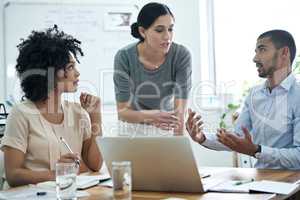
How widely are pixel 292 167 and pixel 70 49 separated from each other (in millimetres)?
1208

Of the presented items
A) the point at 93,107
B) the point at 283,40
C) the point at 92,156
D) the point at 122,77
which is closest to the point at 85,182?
the point at 92,156

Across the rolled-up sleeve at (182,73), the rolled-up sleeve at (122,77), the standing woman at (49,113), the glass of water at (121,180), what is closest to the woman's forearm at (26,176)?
the standing woman at (49,113)

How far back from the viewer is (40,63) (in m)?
2.18

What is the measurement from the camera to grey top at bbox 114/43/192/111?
2576 millimetres

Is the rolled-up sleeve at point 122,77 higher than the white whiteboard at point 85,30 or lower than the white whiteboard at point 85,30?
lower

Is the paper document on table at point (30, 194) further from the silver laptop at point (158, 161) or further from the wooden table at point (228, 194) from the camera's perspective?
the silver laptop at point (158, 161)

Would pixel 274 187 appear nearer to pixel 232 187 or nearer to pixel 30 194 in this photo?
pixel 232 187

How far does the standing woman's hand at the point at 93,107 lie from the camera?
7.43ft

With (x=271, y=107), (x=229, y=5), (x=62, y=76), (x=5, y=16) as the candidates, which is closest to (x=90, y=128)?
(x=62, y=76)

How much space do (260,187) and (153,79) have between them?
1226 mm

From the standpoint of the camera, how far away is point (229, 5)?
411 centimetres

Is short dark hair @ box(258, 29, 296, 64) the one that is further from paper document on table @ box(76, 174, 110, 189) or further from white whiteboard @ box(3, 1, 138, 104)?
white whiteboard @ box(3, 1, 138, 104)

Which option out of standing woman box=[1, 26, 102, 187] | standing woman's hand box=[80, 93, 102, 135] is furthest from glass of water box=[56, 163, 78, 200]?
standing woman's hand box=[80, 93, 102, 135]

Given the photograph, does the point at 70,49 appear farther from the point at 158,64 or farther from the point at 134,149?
the point at 134,149
